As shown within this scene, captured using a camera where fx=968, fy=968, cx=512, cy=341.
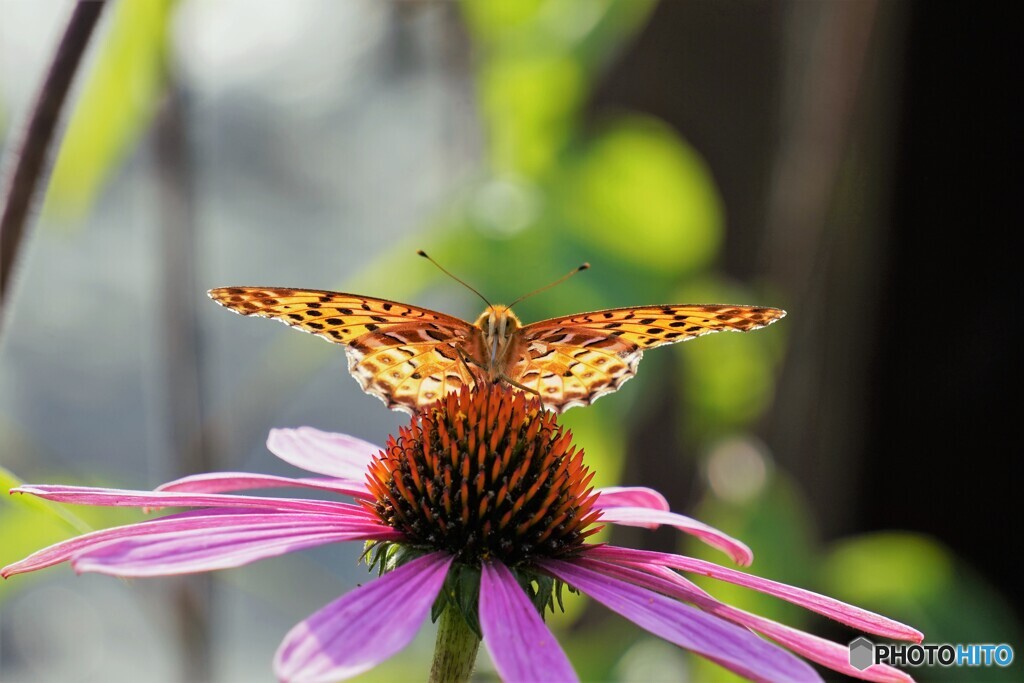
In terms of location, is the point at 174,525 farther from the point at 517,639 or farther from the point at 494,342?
the point at 494,342

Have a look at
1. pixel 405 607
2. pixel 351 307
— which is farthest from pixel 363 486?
pixel 405 607

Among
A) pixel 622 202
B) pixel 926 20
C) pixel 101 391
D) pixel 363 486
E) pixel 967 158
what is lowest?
pixel 363 486

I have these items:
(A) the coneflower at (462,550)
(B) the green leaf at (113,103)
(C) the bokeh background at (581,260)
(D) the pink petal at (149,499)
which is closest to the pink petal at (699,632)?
(A) the coneflower at (462,550)

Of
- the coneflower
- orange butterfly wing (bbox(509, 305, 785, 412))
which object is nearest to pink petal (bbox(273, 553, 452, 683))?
the coneflower

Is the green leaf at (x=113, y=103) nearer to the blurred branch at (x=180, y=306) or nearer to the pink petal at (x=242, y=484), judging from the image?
the blurred branch at (x=180, y=306)

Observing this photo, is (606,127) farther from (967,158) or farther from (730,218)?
(967,158)

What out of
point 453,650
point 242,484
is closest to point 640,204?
point 242,484

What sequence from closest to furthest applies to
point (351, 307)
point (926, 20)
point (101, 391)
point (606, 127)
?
point (351, 307), point (606, 127), point (926, 20), point (101, 391)
